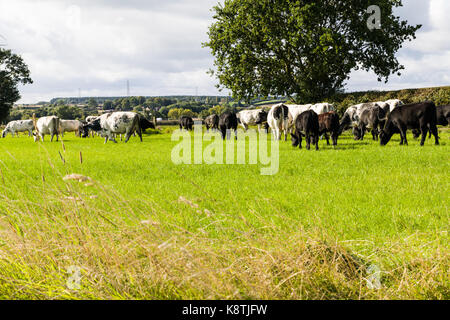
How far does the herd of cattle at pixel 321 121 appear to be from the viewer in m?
18.5

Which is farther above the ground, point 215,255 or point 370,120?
point 370,120

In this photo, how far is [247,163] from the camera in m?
13.1

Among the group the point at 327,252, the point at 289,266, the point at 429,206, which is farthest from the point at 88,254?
the point at 429,206

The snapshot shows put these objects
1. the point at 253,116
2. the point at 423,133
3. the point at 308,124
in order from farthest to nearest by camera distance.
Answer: the point at 253,116
the point at 423,133
the point at 308,124

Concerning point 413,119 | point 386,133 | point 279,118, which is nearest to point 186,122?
point 279,118

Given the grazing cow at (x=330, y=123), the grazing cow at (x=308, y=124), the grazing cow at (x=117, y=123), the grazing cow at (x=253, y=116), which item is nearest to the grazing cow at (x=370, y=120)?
the grazing cow at (x=330, y=123)

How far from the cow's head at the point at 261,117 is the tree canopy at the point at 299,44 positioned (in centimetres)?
310

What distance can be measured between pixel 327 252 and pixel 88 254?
2399 mm

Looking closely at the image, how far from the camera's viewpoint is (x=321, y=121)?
19.1 meters

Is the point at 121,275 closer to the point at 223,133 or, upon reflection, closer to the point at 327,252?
the point at 327,252

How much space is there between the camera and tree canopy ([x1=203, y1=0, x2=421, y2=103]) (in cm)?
3359

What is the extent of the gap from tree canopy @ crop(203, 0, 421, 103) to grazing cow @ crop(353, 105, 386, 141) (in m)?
9.86

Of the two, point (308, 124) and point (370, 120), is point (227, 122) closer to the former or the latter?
point (370, 120)

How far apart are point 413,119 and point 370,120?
5952mm
